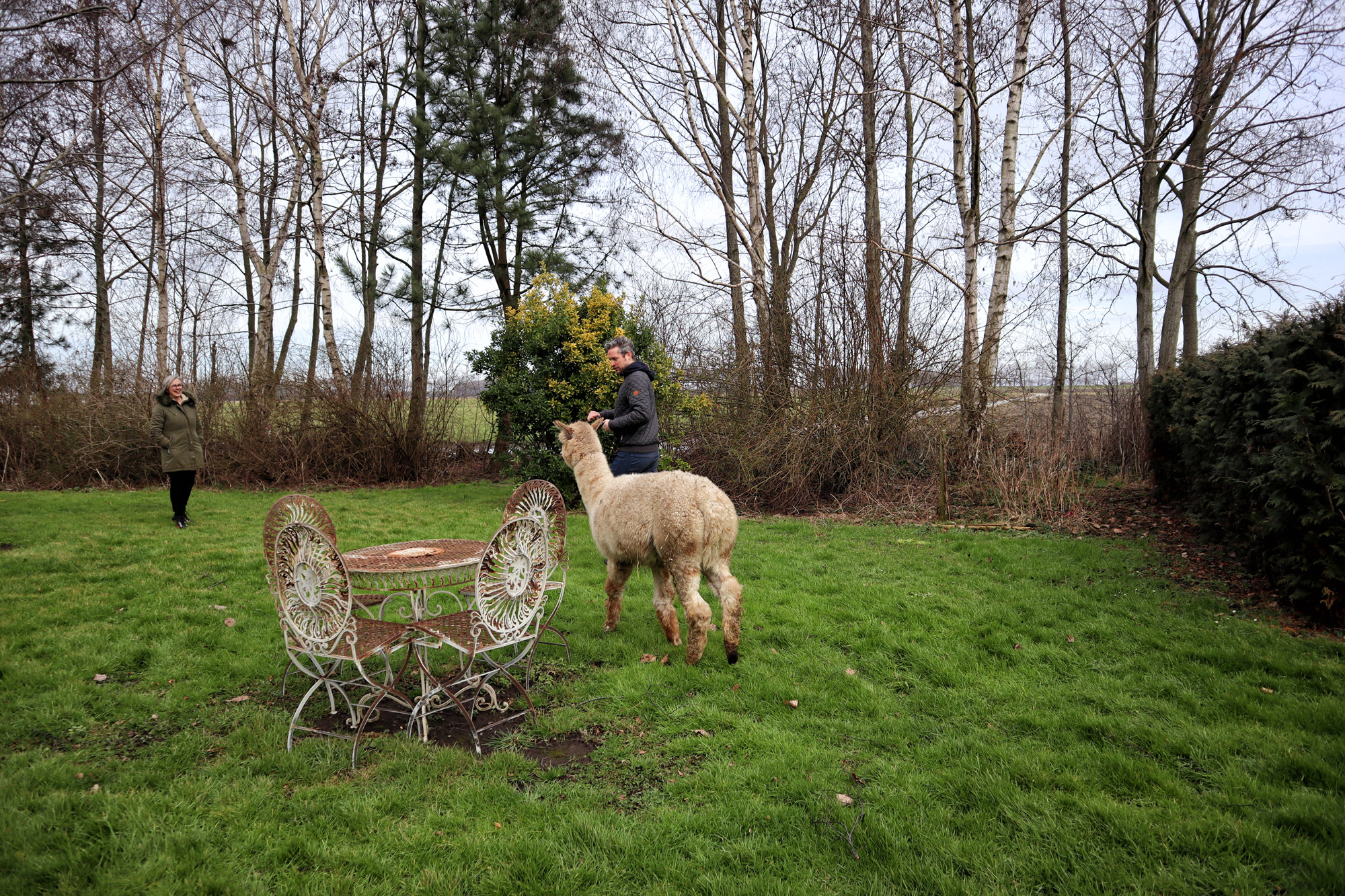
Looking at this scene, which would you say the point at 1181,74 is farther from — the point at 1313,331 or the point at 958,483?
the point at 1313,331

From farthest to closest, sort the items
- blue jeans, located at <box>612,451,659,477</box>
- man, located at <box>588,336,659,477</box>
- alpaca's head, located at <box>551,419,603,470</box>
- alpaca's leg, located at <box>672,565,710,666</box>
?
blue jeans, located at <box>612,451,659,477</box> < man, located at <box>588,336,659,477</box> < alpaca's head, located at <box>551,419,603,470</box> < alpaca's leg, located at <box>672,565,710,666</box>

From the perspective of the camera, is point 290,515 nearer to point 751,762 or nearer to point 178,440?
point 751,762

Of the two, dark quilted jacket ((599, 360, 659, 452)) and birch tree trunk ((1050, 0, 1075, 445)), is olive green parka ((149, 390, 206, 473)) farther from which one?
birch tree trunk ((1050, 0, 1075, 445))

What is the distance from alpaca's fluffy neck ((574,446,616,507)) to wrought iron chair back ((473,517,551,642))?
116cm

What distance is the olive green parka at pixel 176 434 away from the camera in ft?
29.2

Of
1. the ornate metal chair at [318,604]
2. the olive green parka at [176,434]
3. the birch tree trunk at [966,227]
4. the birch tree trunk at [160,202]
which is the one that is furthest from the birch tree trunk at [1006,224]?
the birch tree trunk at [160,202]

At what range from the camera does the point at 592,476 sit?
527 centimetres

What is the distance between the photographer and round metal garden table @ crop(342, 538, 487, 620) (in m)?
3.59

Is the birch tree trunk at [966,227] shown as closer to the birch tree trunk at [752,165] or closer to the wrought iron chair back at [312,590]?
the birch tree trunk at [752,165]

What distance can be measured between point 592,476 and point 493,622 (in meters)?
1.79

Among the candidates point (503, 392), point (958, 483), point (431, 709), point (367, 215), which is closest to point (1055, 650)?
point (431, 709)

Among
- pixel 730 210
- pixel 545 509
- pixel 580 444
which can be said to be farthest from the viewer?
pixel 730 210

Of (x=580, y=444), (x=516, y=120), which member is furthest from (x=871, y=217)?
(x=580, y=444)

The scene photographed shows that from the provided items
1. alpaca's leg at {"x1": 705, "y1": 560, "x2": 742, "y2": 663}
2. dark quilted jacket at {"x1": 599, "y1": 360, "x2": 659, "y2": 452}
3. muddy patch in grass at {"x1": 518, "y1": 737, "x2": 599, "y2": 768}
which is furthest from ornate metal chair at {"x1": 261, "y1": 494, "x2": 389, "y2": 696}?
dark quilted jacket at {"x1": 599, "y1": 360, "x2": 659, "y2": 452}
